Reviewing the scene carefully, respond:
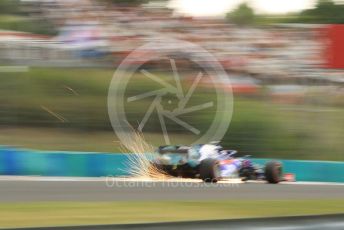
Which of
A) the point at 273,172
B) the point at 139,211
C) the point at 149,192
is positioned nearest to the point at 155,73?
the point at 273,172

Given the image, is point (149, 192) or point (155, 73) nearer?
point (149, 192)

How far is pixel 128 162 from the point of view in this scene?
49.2 feet

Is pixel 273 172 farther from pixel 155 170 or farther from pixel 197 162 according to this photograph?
pixel 155 170

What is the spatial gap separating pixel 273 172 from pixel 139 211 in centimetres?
626

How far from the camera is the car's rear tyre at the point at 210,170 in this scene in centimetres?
1202

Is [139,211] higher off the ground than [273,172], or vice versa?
Answer: [273,172]

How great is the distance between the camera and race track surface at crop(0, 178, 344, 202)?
9172mm

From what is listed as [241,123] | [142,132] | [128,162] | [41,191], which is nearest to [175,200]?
[41,191]

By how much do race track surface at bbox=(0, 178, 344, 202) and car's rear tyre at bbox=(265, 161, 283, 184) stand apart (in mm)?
932

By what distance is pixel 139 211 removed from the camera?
761 cm

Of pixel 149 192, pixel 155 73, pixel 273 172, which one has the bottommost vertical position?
pixel 149 192

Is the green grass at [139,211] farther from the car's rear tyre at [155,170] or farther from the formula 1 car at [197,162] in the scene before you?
the car's rear tyre at [155,170]

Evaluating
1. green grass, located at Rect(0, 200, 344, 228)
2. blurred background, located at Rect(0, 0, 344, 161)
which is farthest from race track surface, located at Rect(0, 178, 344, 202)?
blurred background, located at Rect(0, 0, 344, 161)

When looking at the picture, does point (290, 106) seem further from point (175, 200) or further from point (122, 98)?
point (175, 200)
